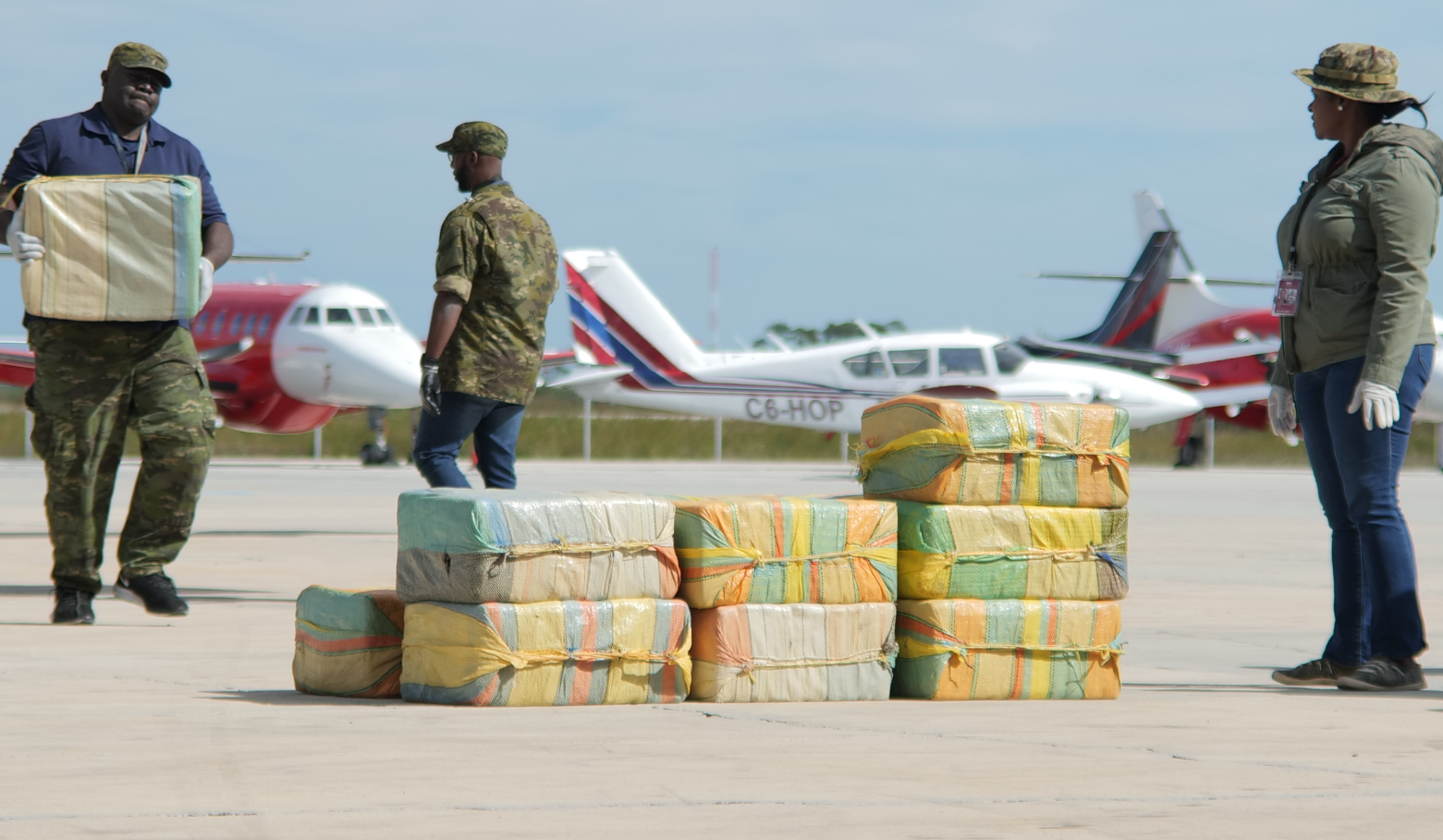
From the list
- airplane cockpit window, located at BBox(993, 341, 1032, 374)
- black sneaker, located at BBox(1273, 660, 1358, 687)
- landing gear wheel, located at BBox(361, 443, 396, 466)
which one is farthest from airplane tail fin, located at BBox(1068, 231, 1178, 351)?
black sneaker, located at BBox(1273, 660, 1358, 687)

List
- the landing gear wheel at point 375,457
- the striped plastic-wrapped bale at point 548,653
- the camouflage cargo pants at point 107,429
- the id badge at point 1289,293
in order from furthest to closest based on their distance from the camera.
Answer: the landing gear wheel at point 375,457 → the camouflage cargo pants at point 107,429 → the id badge at point 1289,293 → the striped plastic-wrapped bale at point 548,653

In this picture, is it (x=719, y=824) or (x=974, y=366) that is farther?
(x=974, y=366)

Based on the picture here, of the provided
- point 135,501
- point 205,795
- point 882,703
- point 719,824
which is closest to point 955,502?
point 882,703

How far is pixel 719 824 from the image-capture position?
2879mm

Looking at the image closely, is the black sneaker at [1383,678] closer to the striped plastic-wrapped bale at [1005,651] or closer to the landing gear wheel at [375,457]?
the striped plastic-wrapped bale at [1005,651]

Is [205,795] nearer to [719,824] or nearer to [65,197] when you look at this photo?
[719,824]

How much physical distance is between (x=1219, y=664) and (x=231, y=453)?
111 feet

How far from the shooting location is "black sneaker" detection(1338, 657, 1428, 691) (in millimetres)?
4883

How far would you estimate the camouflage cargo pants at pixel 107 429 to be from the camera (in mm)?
6133

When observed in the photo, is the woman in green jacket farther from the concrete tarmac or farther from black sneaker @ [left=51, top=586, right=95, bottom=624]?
black sneaker @ [left=51, top=586, right=95, bottom=624]

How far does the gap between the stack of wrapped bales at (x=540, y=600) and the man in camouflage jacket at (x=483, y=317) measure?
71.1 inches

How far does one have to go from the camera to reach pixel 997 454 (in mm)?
4770

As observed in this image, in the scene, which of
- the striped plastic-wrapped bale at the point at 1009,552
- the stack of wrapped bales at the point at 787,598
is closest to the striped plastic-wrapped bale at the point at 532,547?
the stack of wrapped bales at the point at 787,598

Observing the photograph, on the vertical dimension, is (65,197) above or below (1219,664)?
above
